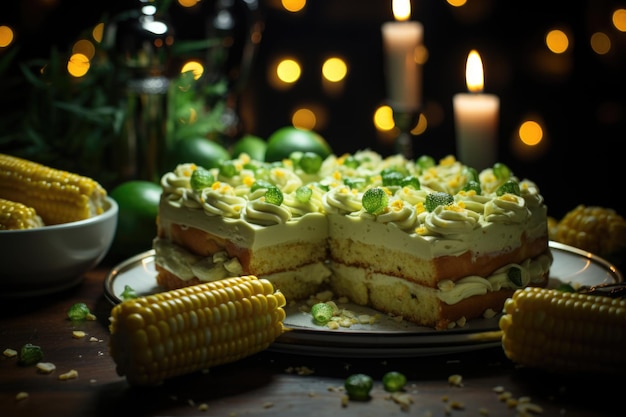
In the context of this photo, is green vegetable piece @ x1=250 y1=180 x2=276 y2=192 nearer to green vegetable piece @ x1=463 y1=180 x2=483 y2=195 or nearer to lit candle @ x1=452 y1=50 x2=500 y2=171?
green vegetable piece @ x1=463 y1=180 x2=483 y2=195

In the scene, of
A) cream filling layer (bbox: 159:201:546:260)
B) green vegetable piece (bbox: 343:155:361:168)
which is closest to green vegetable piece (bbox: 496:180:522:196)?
cream filling layer (bbox: 159:201:546:260)

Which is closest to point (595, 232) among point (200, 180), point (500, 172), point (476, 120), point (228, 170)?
point (500, 172)

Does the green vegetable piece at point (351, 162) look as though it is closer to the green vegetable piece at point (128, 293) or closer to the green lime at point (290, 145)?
the green lime at point (290, 145)

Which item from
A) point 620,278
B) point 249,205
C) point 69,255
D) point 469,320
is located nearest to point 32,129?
point 69,255

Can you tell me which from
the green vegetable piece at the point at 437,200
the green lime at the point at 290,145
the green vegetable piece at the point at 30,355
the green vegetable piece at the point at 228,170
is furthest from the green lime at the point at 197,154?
the green vegetable piece at the point at 30,355

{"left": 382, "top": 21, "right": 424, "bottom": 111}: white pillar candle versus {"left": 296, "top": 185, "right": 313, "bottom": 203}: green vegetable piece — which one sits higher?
{"left": 382, "top": 21, "right": 424, "bottom": 111}: white pillar candle

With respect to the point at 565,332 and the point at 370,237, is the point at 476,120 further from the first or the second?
the point at 565,332

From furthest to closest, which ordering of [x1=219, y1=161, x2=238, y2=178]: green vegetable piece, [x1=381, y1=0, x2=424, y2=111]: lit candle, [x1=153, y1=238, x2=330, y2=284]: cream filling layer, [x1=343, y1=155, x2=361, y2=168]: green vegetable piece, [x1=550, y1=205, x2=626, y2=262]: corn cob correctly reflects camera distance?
[x1=381, y1=0, x2=424, y2=111]: lit candle, [x1=343, y1=155, x2=361, y2=168]: green vegetable piece, [x1=550, y1=205, x2=626, y2=262]: corn cob, [x1=219, y1=161, x2=238, y2=178]: green vegetable piece, [x1=153, y1=238, x2=330, y2=284]: cream filling layer

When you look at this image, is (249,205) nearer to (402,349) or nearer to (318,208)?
(318,208)
